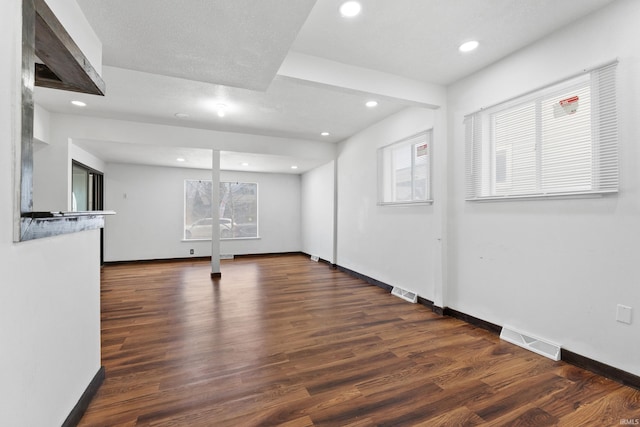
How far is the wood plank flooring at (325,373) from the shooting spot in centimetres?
165

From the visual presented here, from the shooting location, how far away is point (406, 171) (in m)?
4.15

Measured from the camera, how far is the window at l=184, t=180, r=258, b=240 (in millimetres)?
7117

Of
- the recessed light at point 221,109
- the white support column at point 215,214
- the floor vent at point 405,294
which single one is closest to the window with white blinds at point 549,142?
the floor vent at point 405,294

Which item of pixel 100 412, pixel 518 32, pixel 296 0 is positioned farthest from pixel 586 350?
pixel 100 412

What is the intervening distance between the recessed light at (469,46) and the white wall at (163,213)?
5.87 meters

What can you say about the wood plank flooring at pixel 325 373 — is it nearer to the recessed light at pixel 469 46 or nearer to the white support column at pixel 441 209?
the white support column at pixel 441 209

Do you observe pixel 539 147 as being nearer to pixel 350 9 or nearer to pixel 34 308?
pixel 350 9

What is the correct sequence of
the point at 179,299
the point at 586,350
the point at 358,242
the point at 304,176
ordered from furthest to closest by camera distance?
the point at 304,176, the point at 358,242, the point at 179,299, the point at 586,350

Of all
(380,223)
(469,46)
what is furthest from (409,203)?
(469,46)

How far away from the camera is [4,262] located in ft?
3.25

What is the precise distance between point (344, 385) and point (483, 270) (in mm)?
1931

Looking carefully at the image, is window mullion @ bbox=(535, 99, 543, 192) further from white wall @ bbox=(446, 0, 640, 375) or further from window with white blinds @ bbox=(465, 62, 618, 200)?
white wall @ bbox=(446, 0, 640, 375)

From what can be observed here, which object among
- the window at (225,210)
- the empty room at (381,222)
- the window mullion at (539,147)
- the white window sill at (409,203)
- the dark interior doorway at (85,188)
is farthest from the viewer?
the window at (225,210)

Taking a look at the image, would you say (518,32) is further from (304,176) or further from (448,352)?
(304,176)
